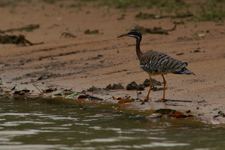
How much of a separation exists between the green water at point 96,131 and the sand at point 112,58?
0.79 meters

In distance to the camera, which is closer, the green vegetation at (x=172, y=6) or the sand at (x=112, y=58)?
the sand at (x=112, y=58)

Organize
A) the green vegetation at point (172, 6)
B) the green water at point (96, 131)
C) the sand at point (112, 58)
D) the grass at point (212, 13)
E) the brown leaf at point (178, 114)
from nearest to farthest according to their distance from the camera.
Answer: the green water at point (96, 131) < the brown leaf at point (178, 114) < the sand at point (112, 58) < the grass at point (212, 13) < the green vegetation at point (172, 6)

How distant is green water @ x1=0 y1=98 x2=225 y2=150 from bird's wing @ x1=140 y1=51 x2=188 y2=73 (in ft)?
4.20

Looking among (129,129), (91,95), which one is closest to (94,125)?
(129,129)

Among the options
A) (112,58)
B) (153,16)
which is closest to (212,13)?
(153,16)

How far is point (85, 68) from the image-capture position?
11.3 m

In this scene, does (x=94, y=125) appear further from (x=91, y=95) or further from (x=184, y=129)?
(x=91, y=95)

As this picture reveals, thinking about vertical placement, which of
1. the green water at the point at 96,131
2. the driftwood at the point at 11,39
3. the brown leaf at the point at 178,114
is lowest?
the green water at the point at 96,131

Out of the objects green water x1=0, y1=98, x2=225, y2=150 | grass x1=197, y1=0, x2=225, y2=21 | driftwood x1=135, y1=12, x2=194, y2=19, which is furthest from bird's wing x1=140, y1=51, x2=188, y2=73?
driftwood x1=135, y1=12, x2=194, y2=19

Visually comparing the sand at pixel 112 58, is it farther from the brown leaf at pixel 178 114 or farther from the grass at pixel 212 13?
the grass at pixel 212 13

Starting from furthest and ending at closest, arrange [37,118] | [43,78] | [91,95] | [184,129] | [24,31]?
[24,31] < [43,78] < [91,95] < [37,118] < [184,129]

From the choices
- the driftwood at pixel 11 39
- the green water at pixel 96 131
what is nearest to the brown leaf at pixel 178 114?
the green water at pixel 96 131

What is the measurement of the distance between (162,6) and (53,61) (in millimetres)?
7116

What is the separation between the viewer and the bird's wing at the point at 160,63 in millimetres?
7828
